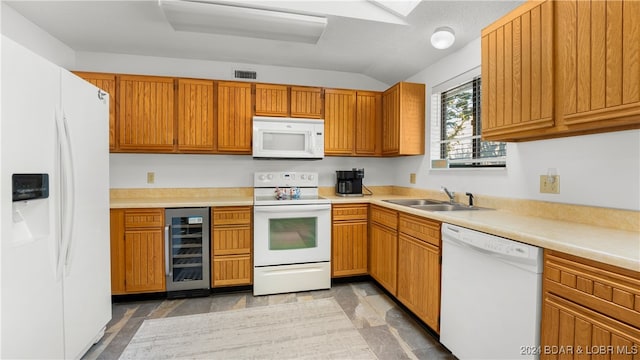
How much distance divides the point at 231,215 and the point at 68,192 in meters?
1.35

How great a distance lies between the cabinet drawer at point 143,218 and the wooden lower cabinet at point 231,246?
468 mm

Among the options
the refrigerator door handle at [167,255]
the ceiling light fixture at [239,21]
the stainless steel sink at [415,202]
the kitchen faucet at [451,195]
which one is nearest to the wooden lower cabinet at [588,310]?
the kitchen faucet at [451,195]

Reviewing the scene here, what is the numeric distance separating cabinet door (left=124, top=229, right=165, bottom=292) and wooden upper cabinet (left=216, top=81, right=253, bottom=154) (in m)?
1.10

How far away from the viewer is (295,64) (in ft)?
11.1

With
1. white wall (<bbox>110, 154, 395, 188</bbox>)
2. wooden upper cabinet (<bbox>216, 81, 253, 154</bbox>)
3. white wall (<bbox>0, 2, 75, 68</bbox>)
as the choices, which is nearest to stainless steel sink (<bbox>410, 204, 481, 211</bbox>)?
white wall (<bbox>110, 154, 395, 188</bbox>)

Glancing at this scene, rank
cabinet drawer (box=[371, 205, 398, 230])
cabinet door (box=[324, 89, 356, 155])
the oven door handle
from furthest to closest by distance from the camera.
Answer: cabinet door (box=[324, 89, 356, 155])
the oven door handle
cabinet drawer (box=[371, 205, 398, 230])

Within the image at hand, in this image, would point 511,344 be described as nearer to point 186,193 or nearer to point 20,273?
point 20,273

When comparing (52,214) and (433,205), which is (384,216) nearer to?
(433,205)

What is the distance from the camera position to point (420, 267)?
2154 millimetres

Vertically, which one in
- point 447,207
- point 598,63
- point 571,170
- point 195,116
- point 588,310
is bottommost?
point 588,310

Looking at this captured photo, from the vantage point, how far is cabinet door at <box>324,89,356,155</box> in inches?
131

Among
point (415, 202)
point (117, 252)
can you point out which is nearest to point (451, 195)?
point (415, 202)

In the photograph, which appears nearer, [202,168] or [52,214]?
[52,214]

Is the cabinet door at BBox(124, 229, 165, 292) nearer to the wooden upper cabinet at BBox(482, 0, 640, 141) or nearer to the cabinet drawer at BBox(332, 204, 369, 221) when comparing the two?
the cabinet drawer at BBox(332, 204, 369, 221)
